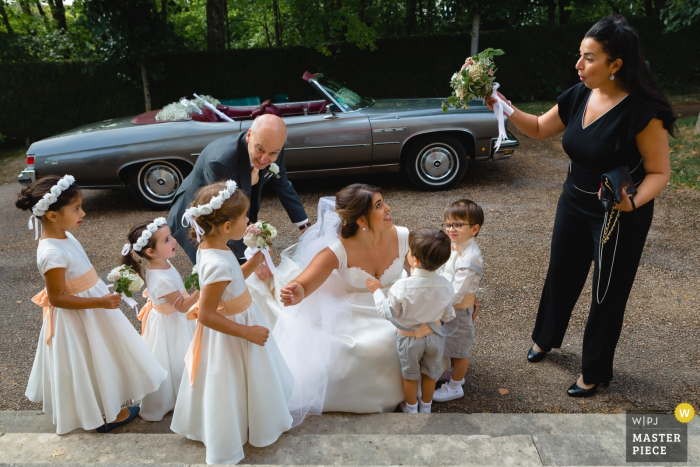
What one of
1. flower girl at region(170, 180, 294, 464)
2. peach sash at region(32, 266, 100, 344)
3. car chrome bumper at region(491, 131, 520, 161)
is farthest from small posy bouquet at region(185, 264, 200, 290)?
car chrome bumper at region(491, 131, 520, 161)

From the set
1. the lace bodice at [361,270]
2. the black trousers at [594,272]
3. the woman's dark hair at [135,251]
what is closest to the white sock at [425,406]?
the lace bodice at [361,270]

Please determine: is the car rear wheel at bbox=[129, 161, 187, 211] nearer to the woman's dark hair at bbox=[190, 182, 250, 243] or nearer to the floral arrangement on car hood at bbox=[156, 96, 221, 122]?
the floral arrangement on car hood at bbox=[156, 96, 221, 122]

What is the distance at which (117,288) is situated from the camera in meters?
2.61

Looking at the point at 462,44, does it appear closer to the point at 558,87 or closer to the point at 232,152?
the point at 558,87

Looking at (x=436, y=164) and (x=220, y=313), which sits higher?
(x=220, y=313)

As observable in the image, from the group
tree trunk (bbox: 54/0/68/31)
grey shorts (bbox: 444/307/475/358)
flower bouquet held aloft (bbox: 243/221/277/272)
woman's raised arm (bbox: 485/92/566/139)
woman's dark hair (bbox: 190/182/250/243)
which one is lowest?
grey shorts (bbox: 444/307/475/358)

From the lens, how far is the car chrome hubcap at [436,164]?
698 centimetres

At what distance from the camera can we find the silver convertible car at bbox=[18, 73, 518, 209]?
21.5 feet

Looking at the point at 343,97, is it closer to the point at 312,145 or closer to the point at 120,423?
the point at 312,145

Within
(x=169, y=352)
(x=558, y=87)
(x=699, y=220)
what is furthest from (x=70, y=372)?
(x=558, y=87)

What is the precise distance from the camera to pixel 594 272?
2988mm


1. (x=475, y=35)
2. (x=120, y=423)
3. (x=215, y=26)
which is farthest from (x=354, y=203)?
(x=475, y=35)

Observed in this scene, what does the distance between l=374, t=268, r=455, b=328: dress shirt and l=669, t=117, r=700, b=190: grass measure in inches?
228

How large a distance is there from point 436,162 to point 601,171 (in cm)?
423
